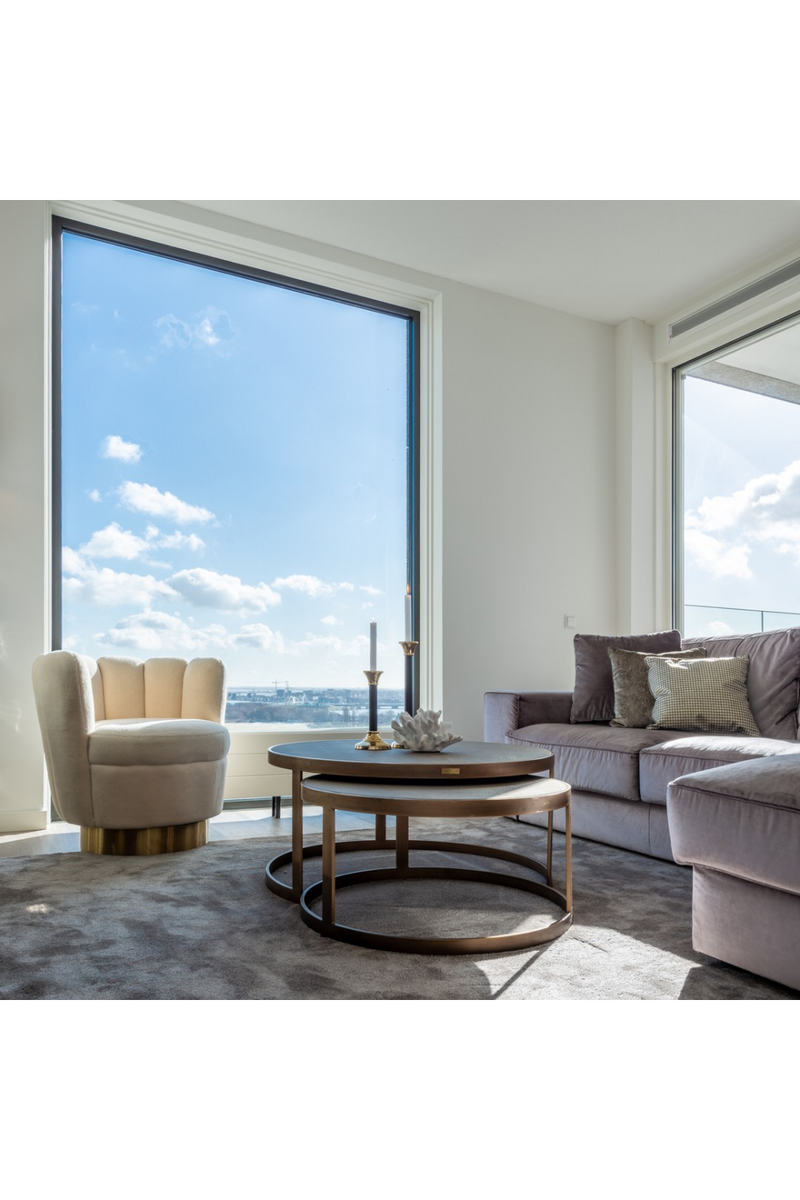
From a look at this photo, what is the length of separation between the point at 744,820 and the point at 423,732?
0.92 metres

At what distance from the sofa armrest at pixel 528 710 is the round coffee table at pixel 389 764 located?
4.13 ft

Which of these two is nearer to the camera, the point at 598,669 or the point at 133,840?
the point at 133,840

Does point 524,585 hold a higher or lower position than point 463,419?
lower

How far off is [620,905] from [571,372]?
3902 millimetres

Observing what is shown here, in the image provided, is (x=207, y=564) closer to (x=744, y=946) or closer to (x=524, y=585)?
(x=524, y=585)

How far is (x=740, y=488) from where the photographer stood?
4992mm

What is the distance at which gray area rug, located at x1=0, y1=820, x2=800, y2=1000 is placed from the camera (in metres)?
1.65

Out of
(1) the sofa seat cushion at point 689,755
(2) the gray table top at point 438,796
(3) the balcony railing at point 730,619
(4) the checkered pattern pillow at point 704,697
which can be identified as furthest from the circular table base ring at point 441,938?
(3) the balcony railing at point 730,619

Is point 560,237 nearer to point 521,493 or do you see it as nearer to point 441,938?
point 521,493

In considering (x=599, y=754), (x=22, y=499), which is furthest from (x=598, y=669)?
(x=22, y=499)

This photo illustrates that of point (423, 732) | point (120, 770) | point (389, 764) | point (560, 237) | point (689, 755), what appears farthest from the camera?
point (560, 237)

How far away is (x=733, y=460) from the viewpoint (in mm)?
5059

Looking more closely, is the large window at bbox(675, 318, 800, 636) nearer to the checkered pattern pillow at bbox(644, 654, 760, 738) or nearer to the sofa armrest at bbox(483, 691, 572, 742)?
the checkered pattern pillow at bbox(644, 654, 760, 738)
